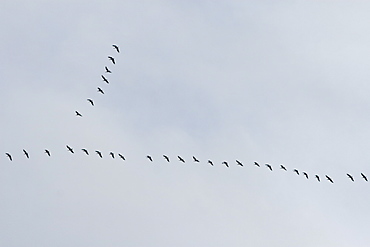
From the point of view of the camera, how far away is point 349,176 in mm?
115062

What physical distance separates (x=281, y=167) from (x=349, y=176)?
47.5ft

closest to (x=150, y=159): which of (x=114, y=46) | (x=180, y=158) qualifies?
(x=180, y=158)

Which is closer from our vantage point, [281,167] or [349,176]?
[349,176]

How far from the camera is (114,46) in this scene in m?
129

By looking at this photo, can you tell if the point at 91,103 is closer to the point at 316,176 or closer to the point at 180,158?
the point at 180,158

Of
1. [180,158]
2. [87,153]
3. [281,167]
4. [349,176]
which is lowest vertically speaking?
[349,176]

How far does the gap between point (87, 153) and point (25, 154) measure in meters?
15.1

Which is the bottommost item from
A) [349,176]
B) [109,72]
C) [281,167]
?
[349,176]

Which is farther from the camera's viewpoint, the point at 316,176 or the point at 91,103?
the point at 91,103

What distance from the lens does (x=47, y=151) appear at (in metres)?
130

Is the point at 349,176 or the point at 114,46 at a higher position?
the point at 114,46

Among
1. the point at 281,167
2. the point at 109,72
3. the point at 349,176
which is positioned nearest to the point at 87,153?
the point at 109,72

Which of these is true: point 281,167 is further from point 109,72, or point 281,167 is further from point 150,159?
point 109,72

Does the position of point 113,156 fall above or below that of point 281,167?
above
